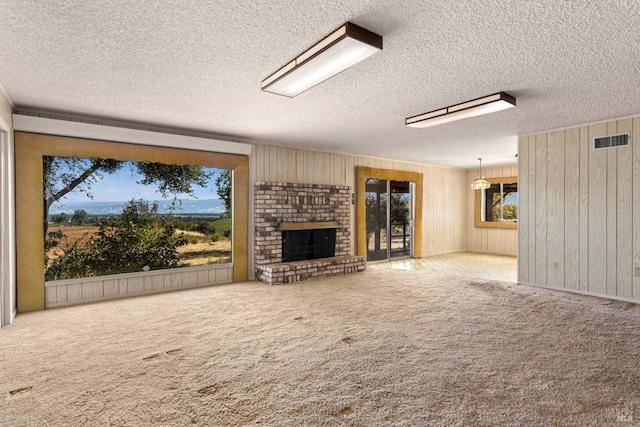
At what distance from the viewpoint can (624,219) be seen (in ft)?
14.9

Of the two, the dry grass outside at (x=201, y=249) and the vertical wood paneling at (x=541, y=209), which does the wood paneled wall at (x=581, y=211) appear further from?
the dry grass outside at (x=201, y=249)

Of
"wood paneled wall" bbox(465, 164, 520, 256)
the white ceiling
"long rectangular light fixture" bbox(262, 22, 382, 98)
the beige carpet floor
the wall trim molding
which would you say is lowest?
the beige carpet floor

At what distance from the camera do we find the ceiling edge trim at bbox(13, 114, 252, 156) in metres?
4.08

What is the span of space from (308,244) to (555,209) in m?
4.02

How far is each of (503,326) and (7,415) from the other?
13.3 feet

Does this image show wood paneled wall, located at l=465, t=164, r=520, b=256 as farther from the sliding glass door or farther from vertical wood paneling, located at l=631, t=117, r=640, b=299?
vertical wood paneling, located at l=631, t=117, r=640, b=299

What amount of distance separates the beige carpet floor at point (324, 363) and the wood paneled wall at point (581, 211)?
56cm

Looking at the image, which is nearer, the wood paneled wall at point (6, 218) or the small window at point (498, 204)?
the wood paneled wall at point (6, 218)

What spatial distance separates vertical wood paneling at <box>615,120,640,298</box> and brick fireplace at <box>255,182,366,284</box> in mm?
3828

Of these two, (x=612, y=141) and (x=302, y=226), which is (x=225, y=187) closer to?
(x=302, y=226)

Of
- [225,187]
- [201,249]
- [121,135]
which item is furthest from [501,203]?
[121,135]

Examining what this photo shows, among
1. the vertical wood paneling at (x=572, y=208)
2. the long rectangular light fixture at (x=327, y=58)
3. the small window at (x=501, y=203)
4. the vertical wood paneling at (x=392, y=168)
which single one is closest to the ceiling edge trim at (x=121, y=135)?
the vertical wood paneling at (x=392, y=168)

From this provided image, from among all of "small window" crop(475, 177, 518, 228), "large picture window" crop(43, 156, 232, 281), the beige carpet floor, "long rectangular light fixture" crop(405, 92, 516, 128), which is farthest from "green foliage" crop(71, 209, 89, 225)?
"small window" crop(475, 177, 518, 228)

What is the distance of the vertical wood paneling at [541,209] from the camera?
5324 millimetres
